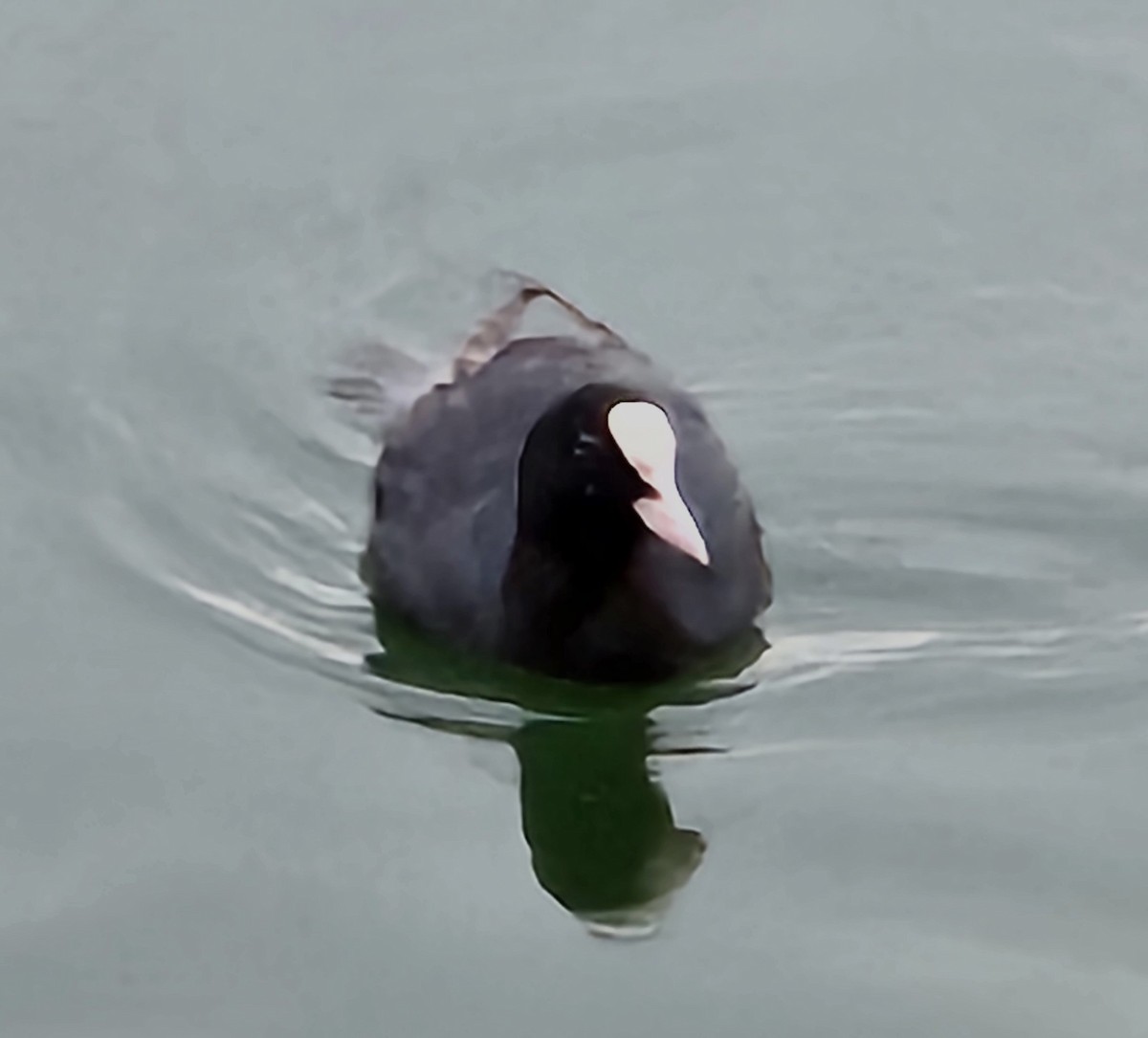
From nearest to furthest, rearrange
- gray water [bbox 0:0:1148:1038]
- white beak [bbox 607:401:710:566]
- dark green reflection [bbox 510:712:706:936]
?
gray water [bbox 0:0:1148:1038]
dark green reflection [bbox 510:712:706:936]
white beak [bbox 607:401:710:566]

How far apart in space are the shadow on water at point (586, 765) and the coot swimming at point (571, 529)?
0.04 meters

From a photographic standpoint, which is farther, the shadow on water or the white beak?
the white beak

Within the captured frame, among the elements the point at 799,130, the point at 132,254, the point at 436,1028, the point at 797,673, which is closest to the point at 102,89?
the point at 132,254

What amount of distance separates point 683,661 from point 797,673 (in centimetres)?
22

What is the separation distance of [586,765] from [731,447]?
39.1 inches

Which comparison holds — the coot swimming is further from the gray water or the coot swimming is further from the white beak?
the gray water

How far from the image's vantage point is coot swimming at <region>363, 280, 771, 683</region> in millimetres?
5367

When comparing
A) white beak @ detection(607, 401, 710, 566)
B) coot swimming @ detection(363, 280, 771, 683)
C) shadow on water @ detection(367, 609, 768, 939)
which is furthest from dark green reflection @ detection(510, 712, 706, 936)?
white beak @ detection(607, 401, 710, 566)

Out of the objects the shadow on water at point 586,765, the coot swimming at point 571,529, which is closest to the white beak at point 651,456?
the coot swimming at point 571,529

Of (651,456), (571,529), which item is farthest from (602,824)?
(651,456)

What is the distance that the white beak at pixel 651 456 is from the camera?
207 inches

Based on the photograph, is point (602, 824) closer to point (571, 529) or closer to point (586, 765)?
point (586, 765)

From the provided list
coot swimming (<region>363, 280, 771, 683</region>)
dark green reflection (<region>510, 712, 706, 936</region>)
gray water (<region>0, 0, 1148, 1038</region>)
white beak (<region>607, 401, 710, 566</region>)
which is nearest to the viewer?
gray water (<region>0, 0, 1148, 1038</region>)

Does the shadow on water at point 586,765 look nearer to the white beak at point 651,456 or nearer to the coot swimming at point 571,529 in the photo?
the coot swimming at point 571,529
